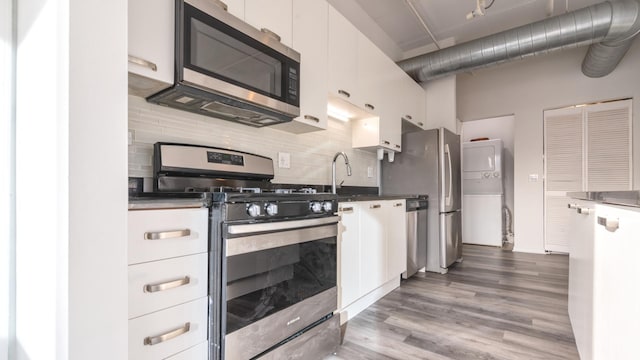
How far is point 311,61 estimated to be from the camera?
2023 millimetres

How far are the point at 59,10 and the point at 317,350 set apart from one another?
1.63 metres

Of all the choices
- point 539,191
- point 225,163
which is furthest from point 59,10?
point 539,191

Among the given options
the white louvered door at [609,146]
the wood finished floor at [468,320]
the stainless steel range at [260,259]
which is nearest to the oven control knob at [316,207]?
the stainless steel range at [260,259]

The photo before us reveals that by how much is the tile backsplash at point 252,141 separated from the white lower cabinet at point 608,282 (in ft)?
5.69

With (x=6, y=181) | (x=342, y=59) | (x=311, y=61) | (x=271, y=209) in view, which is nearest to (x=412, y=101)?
(x=342, y=59)

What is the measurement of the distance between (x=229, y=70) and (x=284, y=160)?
0.87m

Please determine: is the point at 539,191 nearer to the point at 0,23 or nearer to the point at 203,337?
the point at 203,337

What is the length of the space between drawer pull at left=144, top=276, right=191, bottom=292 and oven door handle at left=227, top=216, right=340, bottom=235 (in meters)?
0.21

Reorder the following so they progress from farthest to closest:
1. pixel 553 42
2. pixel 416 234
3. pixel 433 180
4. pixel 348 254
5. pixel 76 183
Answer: pixel 433 180 → pixel 416 234 → pixel 553 42 → pixel 348 254 → pixel 76 183

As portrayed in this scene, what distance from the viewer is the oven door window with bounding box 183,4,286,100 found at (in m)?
1.34

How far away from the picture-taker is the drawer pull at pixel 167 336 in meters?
0.94

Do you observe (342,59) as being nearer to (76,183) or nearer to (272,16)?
(272,16)

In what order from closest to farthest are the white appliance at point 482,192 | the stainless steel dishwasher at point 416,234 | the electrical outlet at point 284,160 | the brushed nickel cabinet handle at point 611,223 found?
the brushed nickel cabinet handle at point 611,223, the electrical outlet at point 284,160, the stainless steel dishwasher at point 416,234, the white appliance at point 482,192

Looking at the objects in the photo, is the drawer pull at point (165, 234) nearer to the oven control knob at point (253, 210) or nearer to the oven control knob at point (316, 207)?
the oven control knob at point (253, 210)
